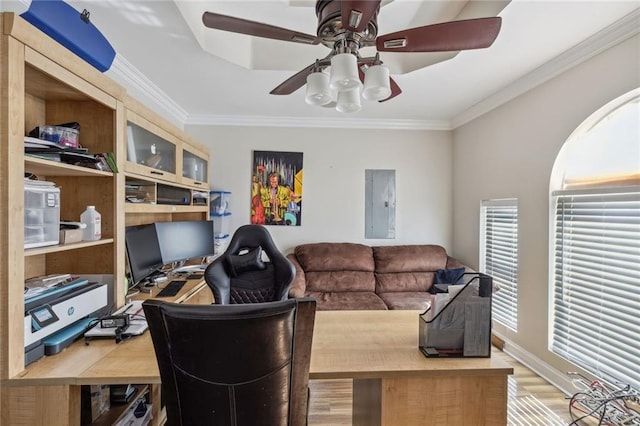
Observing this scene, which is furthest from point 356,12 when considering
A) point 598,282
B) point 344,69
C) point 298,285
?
Result: point 298,285

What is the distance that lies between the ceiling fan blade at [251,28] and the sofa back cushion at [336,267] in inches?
103

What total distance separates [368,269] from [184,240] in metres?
2.12

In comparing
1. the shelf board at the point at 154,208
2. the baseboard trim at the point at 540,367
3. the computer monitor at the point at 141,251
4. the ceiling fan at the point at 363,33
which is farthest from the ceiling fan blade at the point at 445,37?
the baseboard trim at the point at 540,367

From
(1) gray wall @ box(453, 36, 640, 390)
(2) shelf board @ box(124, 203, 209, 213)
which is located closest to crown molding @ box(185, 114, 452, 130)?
(1) gray wall @ box(453, 36, 640, 390)

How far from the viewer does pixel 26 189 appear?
118 centimetres

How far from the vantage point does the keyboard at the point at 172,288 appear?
2072mm

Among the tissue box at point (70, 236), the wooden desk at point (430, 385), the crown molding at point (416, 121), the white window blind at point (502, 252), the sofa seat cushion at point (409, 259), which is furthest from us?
the sofa seat cushion at point (409, 259)

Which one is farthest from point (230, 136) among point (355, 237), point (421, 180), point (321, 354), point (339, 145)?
point (321, 354)

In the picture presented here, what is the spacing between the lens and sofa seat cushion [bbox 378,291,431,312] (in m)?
3.07

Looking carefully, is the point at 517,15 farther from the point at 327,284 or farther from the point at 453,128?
the point at 327,284

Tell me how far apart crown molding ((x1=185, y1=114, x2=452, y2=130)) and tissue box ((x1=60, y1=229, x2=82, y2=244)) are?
8.97 ft

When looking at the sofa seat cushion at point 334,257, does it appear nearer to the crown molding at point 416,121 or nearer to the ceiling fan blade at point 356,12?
the crown molding at point 416,121

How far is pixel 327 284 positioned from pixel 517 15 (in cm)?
290

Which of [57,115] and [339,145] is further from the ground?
[339,145]
